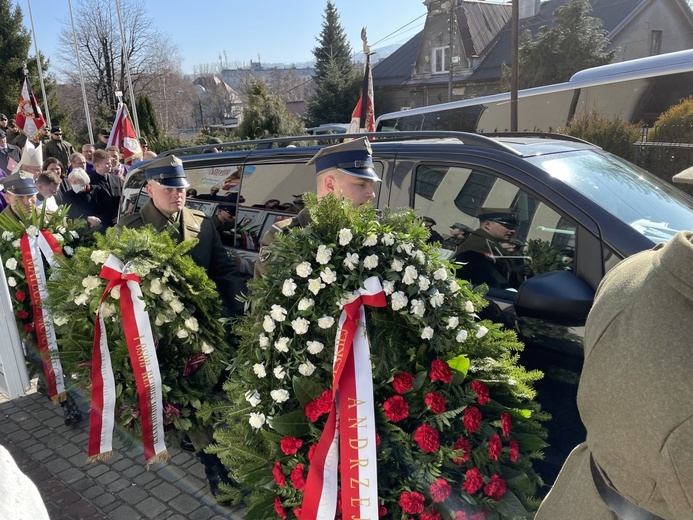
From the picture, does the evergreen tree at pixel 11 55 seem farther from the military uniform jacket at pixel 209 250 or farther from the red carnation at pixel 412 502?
the red carnation at pixel 412 502

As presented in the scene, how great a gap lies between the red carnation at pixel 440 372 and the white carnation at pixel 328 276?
0.47 meters

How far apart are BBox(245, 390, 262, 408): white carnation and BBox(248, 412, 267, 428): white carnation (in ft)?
0.14

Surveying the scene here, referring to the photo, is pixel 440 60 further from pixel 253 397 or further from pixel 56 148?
pixel 253 397

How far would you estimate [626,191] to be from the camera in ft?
9.32

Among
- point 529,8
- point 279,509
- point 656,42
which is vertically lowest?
point 279,509

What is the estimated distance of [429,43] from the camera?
38156 mm

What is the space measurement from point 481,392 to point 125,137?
1092cm

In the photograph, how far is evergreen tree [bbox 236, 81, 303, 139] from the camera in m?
21.1

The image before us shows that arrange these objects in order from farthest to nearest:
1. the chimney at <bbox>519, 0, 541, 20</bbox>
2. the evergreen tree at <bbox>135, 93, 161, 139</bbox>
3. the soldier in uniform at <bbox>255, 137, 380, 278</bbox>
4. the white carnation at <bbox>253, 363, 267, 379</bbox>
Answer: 1. the chimney at <bbox>519, 0, 541, 20</bbox>
2. the evergreen tree at <bbox>135, 93, 161, 139</bbox>
3. the soldier in uniform at <bbox>255, 137, 380, 278</bbox>
4. the white carnation at <bbox>253, 363, 267, 379</bbox>

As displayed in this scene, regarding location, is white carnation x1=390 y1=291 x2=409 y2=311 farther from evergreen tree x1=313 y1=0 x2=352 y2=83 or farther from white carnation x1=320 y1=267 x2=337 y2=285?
evergreen tree x1=313 y1=0 x2=352 y2=83

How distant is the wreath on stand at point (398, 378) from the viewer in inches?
78.1

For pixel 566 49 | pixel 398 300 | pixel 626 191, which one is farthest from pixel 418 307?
pixel 566 49

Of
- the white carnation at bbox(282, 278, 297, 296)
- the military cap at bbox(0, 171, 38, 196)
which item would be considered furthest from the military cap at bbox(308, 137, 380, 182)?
the military cap at bbox(0, 171, 38, 196)

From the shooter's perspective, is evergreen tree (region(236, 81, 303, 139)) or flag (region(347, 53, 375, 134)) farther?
evergreen tree (region(236, 81, 303, 139))
